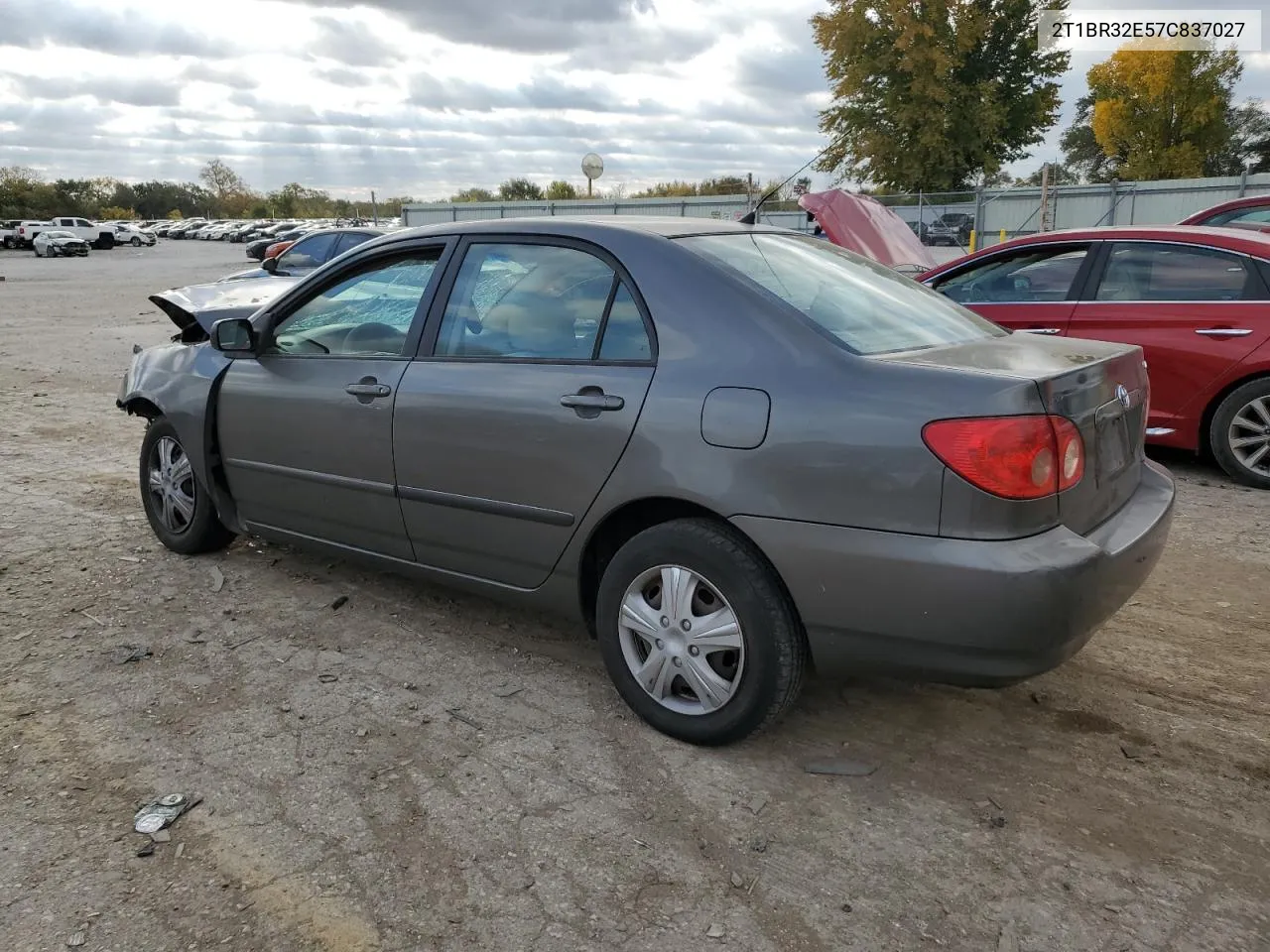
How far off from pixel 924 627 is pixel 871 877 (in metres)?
0.64

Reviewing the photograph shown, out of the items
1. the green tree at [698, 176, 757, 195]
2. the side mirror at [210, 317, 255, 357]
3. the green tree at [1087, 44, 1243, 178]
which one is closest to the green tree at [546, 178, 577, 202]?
the green tree at [698, 176, 757, 195]

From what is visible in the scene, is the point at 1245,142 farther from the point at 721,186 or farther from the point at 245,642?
the point at 245,642

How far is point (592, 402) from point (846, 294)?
95 centimetres

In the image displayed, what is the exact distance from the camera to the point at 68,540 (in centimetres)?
520

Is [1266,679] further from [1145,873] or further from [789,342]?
[789,342]

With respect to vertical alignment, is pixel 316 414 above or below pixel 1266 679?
above

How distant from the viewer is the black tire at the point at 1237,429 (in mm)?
5988

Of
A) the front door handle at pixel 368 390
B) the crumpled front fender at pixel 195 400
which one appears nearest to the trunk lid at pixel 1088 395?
the front door handle at pixel 368 390

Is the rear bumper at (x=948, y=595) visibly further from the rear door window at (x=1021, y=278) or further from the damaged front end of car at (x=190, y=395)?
the rear door window at (x=1021, y=278)

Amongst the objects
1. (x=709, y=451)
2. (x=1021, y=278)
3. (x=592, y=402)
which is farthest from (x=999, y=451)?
(x=1021, y=278)

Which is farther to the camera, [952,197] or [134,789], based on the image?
[952,197]

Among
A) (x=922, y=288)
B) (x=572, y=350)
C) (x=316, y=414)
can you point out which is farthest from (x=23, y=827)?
(x=922, y=288)

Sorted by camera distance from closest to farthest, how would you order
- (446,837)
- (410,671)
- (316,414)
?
(446,837) → (410,671) → (316,414)

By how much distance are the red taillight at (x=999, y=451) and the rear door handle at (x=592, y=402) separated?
95 cm
